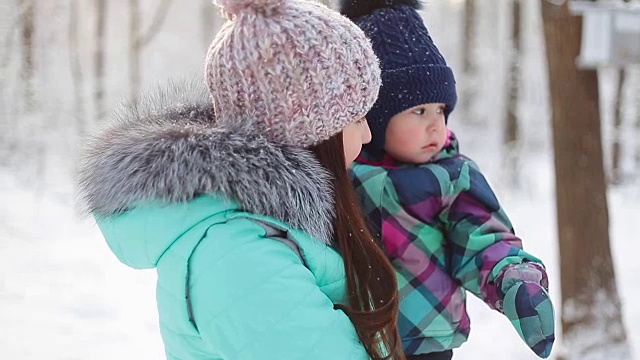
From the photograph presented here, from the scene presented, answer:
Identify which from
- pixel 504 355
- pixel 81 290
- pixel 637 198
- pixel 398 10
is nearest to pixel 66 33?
pixel 81 290

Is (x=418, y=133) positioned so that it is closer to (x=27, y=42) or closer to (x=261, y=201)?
(x=261, y=201)

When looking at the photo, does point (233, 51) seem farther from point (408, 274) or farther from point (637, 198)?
point (637, 198)

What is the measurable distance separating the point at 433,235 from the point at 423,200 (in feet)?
0.36

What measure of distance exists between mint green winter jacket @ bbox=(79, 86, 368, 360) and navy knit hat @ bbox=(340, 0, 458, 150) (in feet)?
1.88

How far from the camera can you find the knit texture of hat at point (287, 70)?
1.35 m

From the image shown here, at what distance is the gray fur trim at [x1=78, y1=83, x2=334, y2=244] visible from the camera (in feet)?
4.27

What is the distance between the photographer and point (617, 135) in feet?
45.1

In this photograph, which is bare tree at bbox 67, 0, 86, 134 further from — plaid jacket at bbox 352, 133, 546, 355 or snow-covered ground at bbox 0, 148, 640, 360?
plaid jacket at bbox 352, 133, 546, 355

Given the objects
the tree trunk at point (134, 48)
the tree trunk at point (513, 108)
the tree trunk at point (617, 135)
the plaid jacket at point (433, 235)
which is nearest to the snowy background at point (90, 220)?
the tree trunk at point (513, 108)

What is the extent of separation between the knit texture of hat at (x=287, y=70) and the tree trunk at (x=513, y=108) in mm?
12835

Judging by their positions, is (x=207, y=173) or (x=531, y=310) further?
(x=531, y=310)

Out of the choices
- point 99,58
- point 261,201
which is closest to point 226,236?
point 261,201

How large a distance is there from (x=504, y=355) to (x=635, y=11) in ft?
9.11

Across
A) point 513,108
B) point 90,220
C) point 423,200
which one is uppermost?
point 423,200
